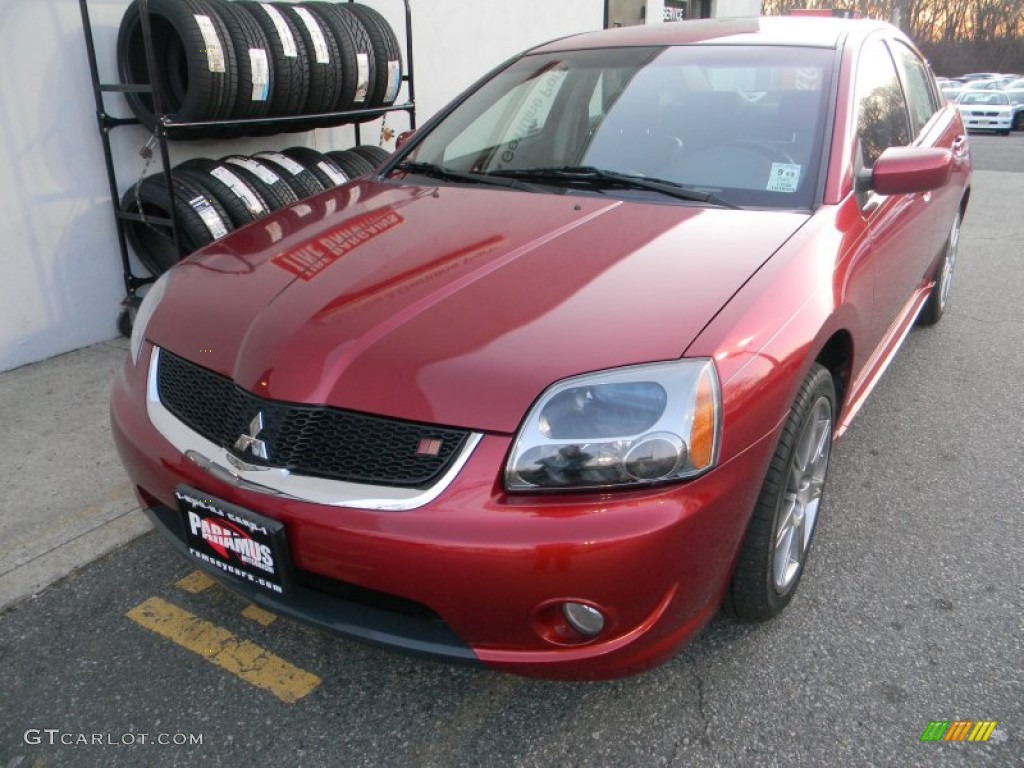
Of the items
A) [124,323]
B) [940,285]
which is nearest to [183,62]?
[124,323]

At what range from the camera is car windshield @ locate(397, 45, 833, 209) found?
2.50 metres

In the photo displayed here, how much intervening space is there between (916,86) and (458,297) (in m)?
2.87

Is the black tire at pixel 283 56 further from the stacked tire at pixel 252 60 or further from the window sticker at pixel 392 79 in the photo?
the window sticker at pixel 392 79

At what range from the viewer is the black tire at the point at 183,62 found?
12.5 ft

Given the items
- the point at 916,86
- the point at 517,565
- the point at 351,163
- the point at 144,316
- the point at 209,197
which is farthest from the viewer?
the point at 351,163

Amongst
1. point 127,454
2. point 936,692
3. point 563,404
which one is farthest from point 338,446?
point 936,692

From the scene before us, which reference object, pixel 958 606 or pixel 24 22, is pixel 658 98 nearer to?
pixel 958 606

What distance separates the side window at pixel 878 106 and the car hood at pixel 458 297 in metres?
0.67

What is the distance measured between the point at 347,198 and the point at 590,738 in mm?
1872

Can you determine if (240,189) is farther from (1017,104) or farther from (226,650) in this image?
(1017,104)

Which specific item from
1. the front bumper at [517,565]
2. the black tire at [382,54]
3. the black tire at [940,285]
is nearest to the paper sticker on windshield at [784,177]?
the front bumper at [517,565]

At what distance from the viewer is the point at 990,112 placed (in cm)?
2311

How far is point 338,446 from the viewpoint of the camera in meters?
1.73

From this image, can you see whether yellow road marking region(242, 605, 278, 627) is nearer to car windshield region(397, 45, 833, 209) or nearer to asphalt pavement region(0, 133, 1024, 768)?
asphalt pavement region(0, 133, 1024, 768)
